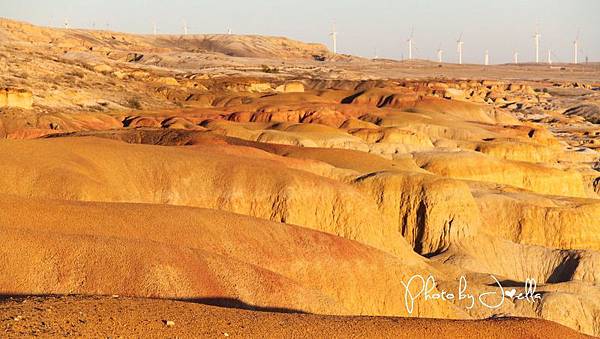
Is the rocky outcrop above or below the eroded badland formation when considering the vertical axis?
above

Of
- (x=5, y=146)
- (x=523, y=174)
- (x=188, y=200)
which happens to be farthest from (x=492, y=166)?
Result: (x=5, y=146)

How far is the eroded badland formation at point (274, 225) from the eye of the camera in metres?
18.2

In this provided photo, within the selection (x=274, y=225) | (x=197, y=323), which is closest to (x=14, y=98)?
(x=274, y=225)

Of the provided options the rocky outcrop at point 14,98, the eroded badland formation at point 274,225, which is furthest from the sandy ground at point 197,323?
the rocky outcrop at point 14,98

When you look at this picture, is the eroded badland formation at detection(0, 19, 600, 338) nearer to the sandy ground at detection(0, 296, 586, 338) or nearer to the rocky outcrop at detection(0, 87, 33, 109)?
the sandy ground at detection(0, 296, 586, 338)

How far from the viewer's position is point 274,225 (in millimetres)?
29406

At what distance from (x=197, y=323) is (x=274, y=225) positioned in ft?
44.2

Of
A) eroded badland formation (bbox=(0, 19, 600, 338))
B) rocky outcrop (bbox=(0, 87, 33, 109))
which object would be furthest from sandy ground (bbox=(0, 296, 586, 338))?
rocky outcrop (bbox=(0, 87, 33, 109))

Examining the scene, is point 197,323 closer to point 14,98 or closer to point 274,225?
point 274,225

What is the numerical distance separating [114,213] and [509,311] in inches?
678

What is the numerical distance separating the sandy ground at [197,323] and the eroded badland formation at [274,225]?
5 centimetres

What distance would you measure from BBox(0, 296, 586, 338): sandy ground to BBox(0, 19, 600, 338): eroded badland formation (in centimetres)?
5

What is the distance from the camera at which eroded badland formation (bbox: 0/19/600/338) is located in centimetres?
1816

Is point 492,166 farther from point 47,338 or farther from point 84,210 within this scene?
point 47,338
